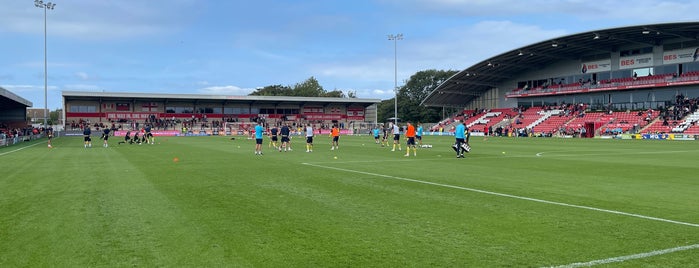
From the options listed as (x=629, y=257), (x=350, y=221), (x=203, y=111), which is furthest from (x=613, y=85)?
(x=629, y=257)

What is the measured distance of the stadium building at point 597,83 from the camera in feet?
188

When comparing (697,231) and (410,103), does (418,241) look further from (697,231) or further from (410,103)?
(410,103)

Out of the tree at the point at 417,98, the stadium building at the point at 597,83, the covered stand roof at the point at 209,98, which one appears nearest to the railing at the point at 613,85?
the stadium building at the point at 597,83

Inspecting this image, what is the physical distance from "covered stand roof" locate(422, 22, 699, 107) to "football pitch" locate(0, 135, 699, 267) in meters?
51.7

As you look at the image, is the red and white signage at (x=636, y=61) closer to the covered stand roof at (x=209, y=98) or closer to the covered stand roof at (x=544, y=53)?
the covered stand roof at (x=544, y=53)

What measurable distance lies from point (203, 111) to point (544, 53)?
57573 millimetres

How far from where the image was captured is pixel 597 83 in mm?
67750

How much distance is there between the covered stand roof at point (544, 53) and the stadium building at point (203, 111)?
18250 millimetres

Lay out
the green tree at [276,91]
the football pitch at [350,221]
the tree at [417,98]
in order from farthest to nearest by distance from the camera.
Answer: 1. the green tree at [276,91]
2. the tree at [417,98]
3. the football pitch at [350,221]

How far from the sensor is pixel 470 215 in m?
8.09

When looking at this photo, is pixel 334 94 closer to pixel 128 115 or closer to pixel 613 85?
Answer: pixel 128 115

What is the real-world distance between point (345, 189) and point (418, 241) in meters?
5.15

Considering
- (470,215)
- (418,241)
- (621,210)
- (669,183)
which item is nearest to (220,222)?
(418,241)

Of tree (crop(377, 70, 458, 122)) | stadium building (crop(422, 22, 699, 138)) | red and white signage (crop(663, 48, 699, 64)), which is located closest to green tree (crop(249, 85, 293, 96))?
tree (crop(377, 70, 458, 122))
